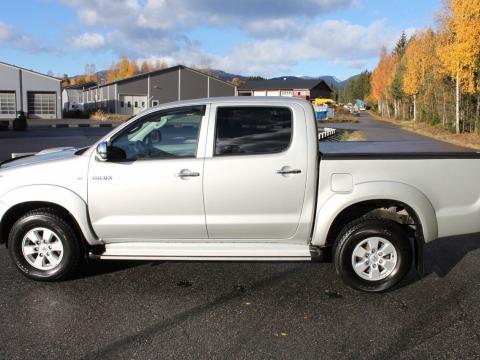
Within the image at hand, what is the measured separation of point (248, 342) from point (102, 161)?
2.28m

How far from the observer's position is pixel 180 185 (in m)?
4.84

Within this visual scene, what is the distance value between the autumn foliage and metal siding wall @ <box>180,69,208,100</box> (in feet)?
87.0

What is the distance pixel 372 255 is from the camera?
16.1ft

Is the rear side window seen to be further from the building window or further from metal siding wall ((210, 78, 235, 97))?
metal siding wall ((210, 78, 235, 97))

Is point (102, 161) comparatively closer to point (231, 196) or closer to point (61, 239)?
point (61, 239)

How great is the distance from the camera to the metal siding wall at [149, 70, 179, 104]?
68.8 metres

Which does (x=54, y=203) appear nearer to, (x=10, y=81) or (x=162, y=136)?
(x=162, y=136)

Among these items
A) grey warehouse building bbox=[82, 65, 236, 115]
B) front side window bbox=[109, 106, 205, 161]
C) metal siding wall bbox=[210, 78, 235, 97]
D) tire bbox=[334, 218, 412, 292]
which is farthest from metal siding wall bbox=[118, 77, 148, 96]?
tire bbox=[334, 218, 412, 292]

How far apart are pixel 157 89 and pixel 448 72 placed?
4701 centimetres

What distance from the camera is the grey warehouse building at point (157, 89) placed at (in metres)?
67.6

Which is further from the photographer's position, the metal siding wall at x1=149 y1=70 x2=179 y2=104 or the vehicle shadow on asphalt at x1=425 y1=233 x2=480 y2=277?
the metal siding wall at x1=149 y1=70 x2=179 y2=104

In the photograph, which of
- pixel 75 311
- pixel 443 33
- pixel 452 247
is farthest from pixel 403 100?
pixel 75 311

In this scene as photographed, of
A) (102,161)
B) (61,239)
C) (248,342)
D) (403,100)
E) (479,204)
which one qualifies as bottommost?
(248,342)

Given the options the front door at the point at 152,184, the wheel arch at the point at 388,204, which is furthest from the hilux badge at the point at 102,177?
the wheel arch at the point at 388,204
